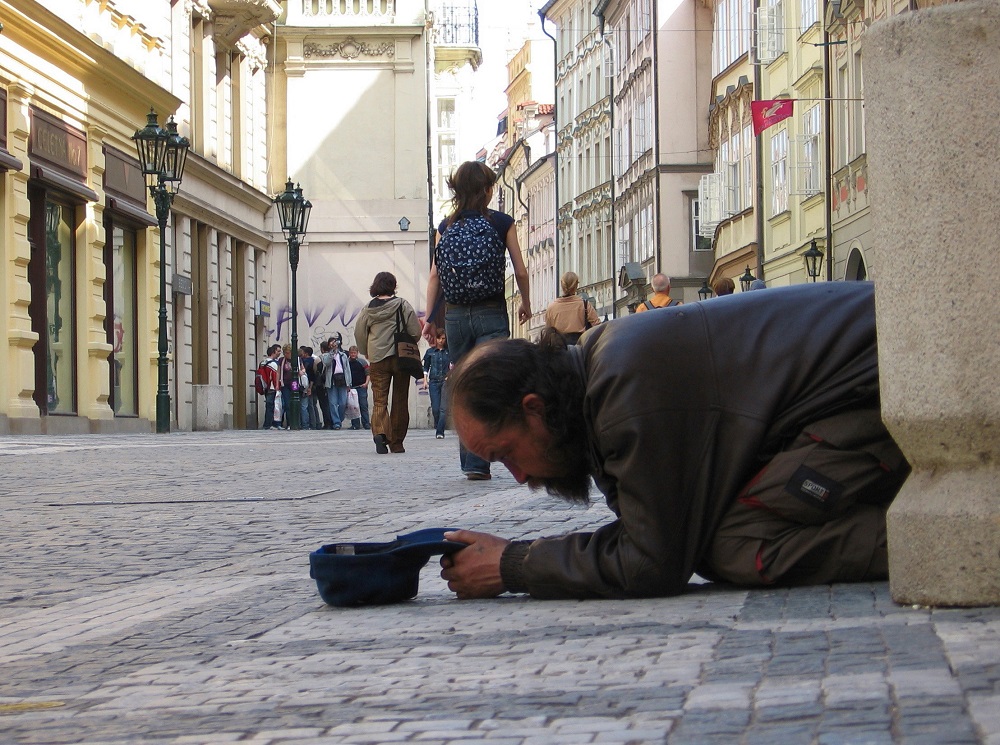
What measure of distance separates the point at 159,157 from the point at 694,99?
30813mm

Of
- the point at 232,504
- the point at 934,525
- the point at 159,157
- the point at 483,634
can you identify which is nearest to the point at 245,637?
the point at 483,634

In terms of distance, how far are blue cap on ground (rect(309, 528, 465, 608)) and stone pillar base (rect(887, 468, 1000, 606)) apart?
3.93ft

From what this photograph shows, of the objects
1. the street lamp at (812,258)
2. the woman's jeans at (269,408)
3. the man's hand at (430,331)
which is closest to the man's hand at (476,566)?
the man's hand at (430,331)

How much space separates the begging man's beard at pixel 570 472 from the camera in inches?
161

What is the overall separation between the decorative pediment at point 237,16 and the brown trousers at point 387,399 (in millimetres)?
22972

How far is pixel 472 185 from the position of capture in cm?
1033

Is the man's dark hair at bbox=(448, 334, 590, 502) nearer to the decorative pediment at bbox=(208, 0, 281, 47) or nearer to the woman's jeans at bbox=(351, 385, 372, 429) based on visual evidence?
the woman's jeans at bbox=(351, 385, 372, 429)

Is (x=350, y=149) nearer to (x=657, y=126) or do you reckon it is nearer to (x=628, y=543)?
(x=657, y=126)

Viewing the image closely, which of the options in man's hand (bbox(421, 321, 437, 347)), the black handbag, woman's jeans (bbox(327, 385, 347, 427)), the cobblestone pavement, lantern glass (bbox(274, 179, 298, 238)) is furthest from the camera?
woman's jeans (bbox(327, 385, 347, 427))

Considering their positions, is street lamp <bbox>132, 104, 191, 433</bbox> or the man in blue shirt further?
street lamp <bbox>132, 104, 191, 433</bbox>

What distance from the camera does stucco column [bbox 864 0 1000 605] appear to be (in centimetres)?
351

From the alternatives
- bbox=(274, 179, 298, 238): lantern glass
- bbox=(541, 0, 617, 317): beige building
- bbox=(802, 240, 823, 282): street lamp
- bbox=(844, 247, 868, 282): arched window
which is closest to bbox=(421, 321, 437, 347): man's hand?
bbox=(274, 179, 298, 238): lantern glass

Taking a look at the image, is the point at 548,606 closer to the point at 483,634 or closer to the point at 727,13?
the point at 483,634

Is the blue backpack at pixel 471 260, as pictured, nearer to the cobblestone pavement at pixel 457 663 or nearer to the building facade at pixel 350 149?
the cobblestone pavement at pixel 457 663
